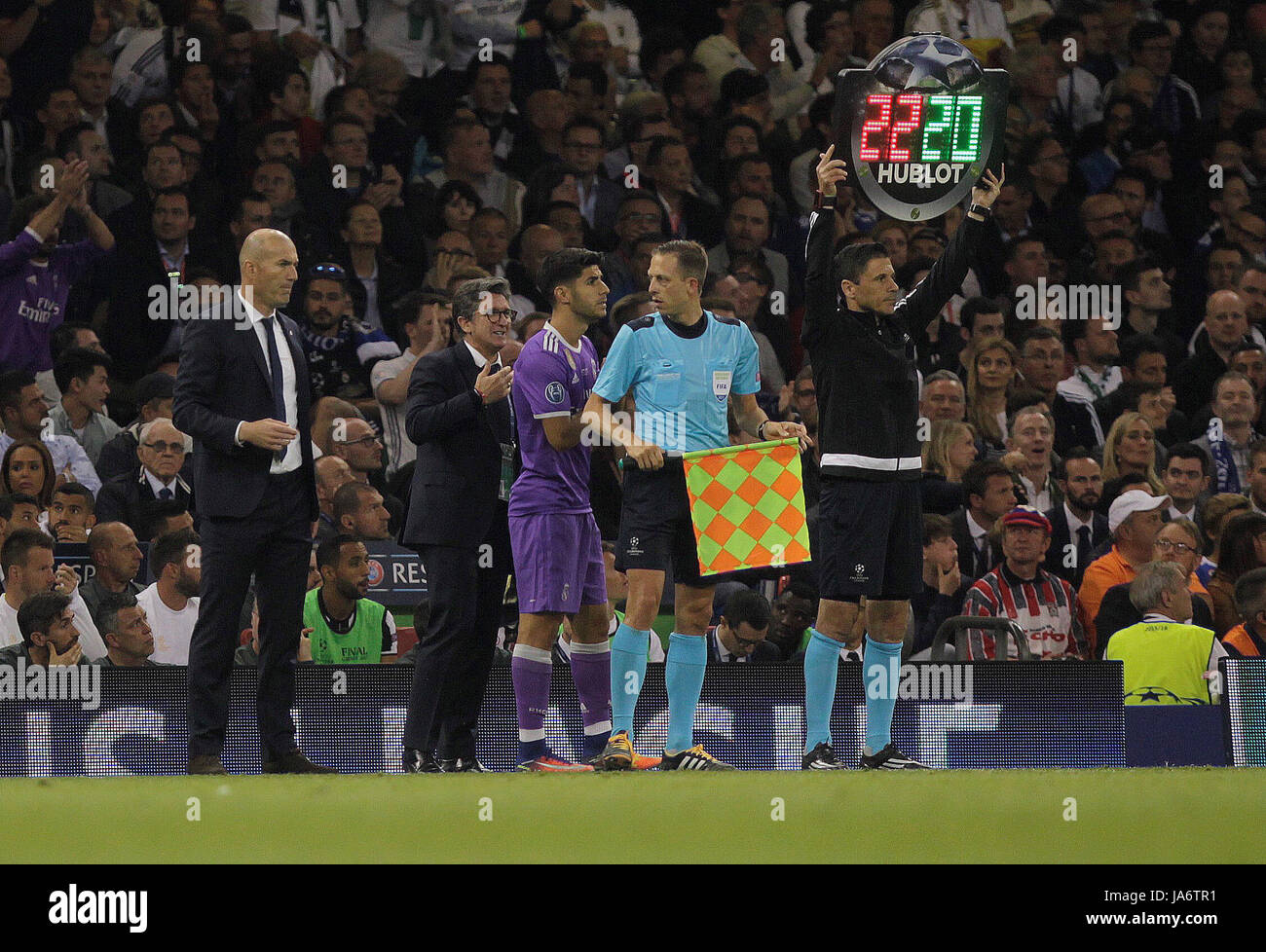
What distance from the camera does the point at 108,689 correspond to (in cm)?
659

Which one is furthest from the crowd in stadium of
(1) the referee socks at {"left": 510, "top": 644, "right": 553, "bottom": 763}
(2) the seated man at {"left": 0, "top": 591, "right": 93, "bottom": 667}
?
(1) the referee socks at {"left": 510, "top": 644, "right": 553, "bottom": 763}

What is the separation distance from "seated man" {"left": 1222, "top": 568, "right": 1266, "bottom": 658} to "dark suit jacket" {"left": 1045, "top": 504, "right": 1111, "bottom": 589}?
4.05ft

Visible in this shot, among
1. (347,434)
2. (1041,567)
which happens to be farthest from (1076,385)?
(347,434)

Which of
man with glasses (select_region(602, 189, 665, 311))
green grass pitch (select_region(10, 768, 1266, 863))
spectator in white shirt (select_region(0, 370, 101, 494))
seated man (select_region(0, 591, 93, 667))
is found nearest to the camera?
green grass pitch (select_region(10, 768, 1266, 863))

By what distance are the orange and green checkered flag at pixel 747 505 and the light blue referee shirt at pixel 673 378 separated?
120 mm

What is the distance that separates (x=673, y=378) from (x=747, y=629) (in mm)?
1714

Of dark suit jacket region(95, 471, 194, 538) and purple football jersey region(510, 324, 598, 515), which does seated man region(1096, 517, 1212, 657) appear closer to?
purple football jersey region(510, 324, 598, 515)

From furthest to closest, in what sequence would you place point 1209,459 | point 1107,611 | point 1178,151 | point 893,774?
point 1178,151 → point 1209,459 → point 1107,611 → point 893,774

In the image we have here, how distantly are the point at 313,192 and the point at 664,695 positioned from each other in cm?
478

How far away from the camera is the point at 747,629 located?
25.6ft

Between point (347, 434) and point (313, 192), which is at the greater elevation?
point (313, 192)

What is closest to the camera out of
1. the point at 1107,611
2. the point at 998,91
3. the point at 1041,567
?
the point at 998,91

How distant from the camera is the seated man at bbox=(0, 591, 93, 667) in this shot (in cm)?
695

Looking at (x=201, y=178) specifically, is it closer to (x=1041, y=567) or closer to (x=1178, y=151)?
(x=1041, y=567)
